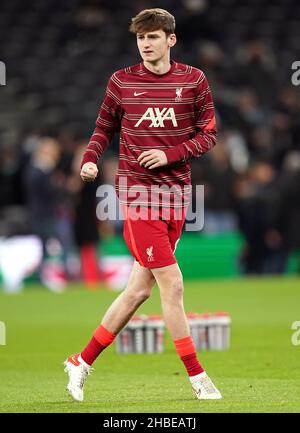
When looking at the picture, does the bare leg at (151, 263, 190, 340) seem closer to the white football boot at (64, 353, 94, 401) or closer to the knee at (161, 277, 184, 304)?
the knee at (161, 277, 184, 304)

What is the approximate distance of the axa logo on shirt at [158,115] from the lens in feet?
28.7

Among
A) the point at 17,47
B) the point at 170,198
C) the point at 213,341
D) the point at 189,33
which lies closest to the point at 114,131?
the point at 170,198

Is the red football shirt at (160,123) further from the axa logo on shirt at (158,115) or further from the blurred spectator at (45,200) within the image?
the blurred spectator at (45,200)

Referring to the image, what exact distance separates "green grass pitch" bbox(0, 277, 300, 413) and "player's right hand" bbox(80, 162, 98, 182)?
5.07 ft

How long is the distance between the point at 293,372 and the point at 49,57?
18700mm

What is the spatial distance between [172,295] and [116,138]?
16138 mm

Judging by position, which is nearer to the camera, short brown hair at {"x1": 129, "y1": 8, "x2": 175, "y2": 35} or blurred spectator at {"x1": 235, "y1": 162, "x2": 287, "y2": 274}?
short brown hair at {"x1": 129, "y1": 8, "x2": 175, "y2": 35}

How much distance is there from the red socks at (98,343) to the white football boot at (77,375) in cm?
5

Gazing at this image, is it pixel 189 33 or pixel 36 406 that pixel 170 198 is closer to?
pixel 36 406

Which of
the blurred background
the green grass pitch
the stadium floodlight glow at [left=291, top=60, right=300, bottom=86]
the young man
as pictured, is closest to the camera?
the green grass pitch

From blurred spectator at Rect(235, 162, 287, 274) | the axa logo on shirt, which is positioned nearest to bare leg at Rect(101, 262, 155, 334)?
the axa logo on shirt

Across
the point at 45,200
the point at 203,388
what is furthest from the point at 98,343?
the point at 45,200

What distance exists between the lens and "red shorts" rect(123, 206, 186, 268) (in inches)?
341

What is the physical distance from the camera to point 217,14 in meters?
29.4
